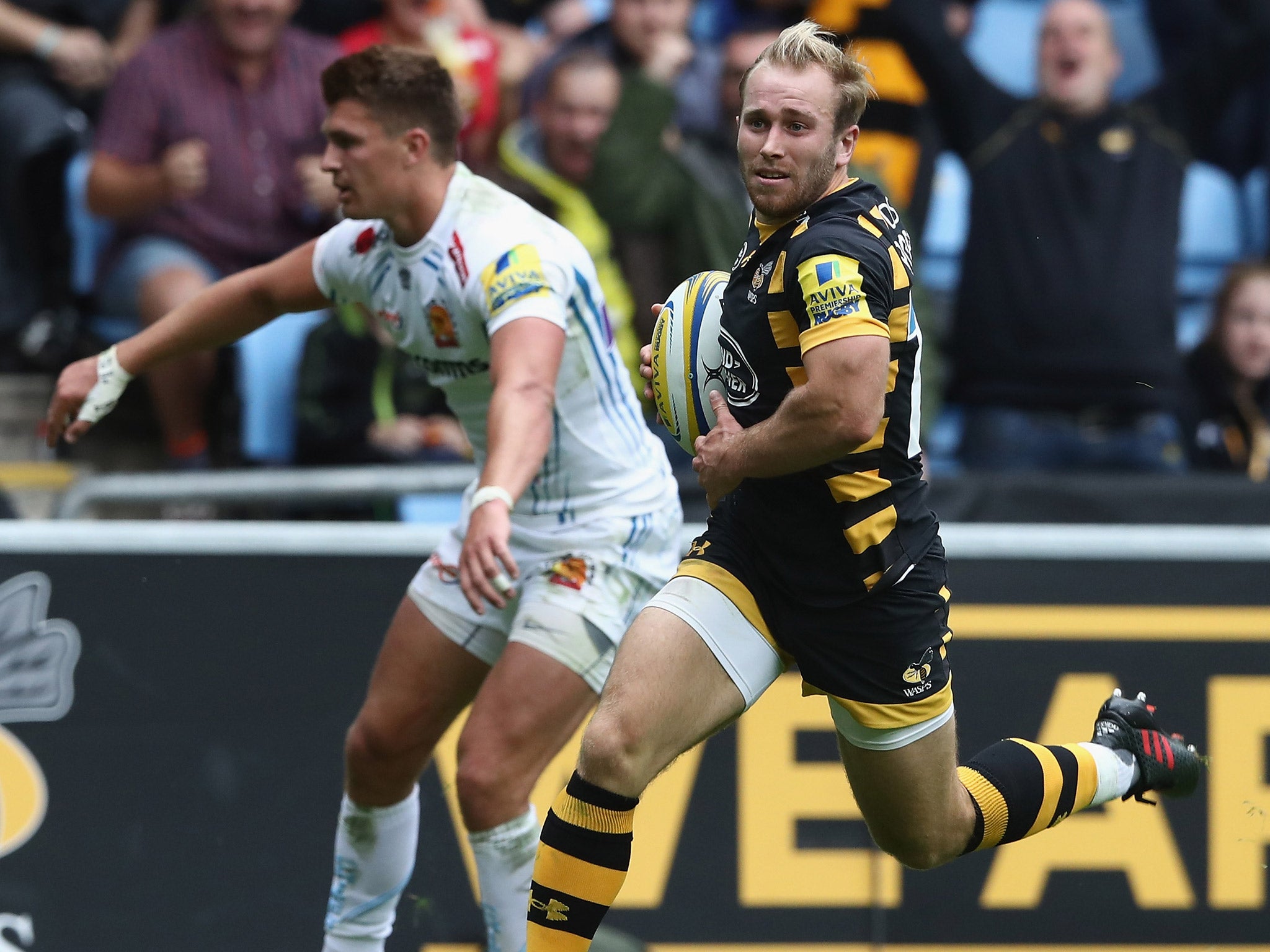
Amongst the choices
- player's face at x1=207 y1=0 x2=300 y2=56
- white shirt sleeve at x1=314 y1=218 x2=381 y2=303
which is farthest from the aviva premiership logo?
player's face at x1=207 y1=0 x2=300 y2=56

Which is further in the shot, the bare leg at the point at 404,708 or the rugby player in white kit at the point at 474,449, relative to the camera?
the bare leg at the point at 404,708

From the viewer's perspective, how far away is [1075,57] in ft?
23.0

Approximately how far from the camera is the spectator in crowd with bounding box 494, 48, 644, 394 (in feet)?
22.4

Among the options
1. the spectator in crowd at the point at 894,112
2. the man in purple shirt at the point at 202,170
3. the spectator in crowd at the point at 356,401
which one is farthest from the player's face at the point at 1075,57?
the man in purple shirt at the point at 202,170

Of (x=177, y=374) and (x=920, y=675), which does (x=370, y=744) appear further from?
(x=177, y=374)

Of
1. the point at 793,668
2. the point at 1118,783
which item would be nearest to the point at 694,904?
the point at 793,668

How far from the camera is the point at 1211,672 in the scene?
5082 mm

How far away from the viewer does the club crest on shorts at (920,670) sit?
12.1 ft

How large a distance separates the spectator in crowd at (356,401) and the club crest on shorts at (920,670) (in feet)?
10.9

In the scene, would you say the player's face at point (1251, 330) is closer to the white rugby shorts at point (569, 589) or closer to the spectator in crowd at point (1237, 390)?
the spectator in crowd at point (1237, 390)

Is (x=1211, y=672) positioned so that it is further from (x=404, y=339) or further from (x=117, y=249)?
(x=117, y=249)

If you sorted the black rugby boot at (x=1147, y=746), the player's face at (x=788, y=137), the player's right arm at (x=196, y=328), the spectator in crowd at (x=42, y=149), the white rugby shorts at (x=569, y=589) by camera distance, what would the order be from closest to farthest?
1. the player's face at (x=788, y=137)
2. the white rugby shorts at (x=569, y=589)
3. the black rugby boot at (x=1147, y=746)
4. the player's right arm at (x=196, y=328)
5. the spectator in crowd at (x=42, y=149)

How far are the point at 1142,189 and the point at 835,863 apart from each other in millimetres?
3563

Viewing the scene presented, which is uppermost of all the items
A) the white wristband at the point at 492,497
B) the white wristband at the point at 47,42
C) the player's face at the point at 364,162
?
the white wristband at the point at 47,42
